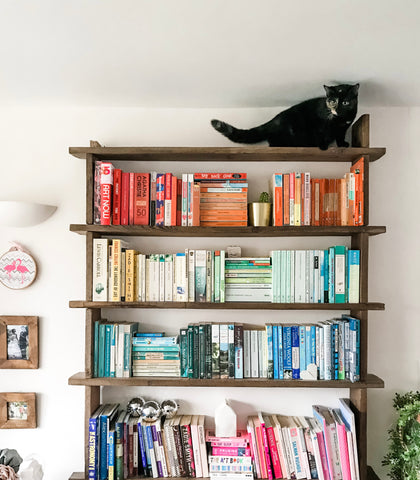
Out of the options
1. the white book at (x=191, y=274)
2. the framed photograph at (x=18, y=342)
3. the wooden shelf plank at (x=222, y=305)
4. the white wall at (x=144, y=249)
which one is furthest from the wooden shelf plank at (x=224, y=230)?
the framed photograph at (x=18, y=342)

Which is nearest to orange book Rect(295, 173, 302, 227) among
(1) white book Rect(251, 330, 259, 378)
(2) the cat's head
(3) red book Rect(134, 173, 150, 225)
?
(2) the cat's head

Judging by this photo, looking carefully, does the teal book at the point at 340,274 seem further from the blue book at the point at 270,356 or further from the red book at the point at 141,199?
the red book at the point at 141,199

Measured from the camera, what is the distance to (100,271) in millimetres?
2322

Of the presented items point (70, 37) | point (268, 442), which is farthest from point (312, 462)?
point (70, 37)

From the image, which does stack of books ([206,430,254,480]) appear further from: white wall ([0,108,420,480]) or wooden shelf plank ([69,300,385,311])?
wooden shelf plank ([69,300,385,311])

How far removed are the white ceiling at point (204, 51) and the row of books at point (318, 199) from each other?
0.41 metres

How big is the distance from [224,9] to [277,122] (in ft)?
2.87

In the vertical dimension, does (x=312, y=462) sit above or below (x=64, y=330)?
below

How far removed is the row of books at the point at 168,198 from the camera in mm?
2350

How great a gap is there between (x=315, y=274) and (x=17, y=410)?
Answer: 1.64 metres

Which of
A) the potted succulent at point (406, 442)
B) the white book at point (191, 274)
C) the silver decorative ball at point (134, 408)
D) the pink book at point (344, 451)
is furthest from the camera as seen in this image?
the silver decorative ball at point (134, 408)

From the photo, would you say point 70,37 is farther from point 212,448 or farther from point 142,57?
point 212,448

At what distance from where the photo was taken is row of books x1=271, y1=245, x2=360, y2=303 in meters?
2.30

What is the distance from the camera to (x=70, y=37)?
1.79m
